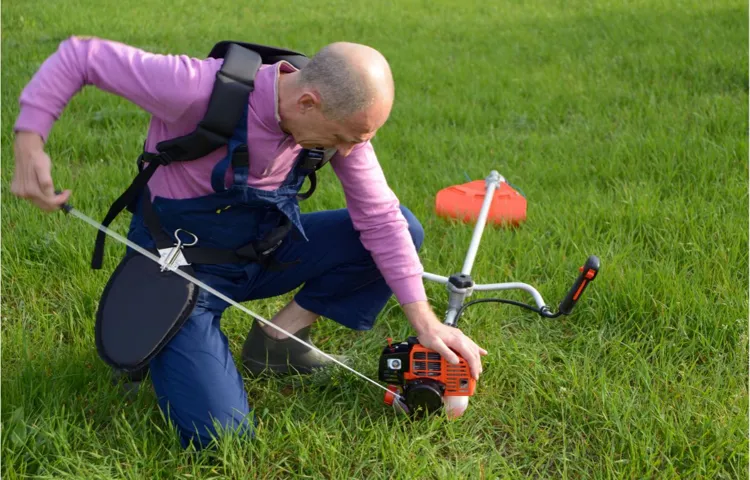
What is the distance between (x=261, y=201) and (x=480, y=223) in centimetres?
130

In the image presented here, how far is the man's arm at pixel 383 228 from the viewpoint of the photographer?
271 cm

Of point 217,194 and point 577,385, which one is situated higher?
point 217,194

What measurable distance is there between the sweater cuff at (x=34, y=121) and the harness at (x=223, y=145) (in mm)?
330

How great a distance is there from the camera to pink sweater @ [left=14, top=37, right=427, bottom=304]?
7.58ft

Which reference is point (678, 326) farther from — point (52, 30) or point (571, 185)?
point (52, 30)

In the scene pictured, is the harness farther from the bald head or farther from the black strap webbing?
the bald head

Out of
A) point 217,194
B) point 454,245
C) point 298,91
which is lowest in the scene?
point 454,245

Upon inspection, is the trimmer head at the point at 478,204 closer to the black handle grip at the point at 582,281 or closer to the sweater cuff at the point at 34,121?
the black handle grip at the point at 582,281

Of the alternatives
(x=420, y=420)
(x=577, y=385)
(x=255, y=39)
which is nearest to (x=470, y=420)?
(x=420, y=420)

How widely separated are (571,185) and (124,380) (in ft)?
9.00

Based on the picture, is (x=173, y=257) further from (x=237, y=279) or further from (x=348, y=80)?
(x=348, y=80)

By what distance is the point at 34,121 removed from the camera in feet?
7.40

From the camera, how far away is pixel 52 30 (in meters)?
8.38

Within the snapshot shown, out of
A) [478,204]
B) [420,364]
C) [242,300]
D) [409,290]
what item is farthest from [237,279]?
[478,204]
